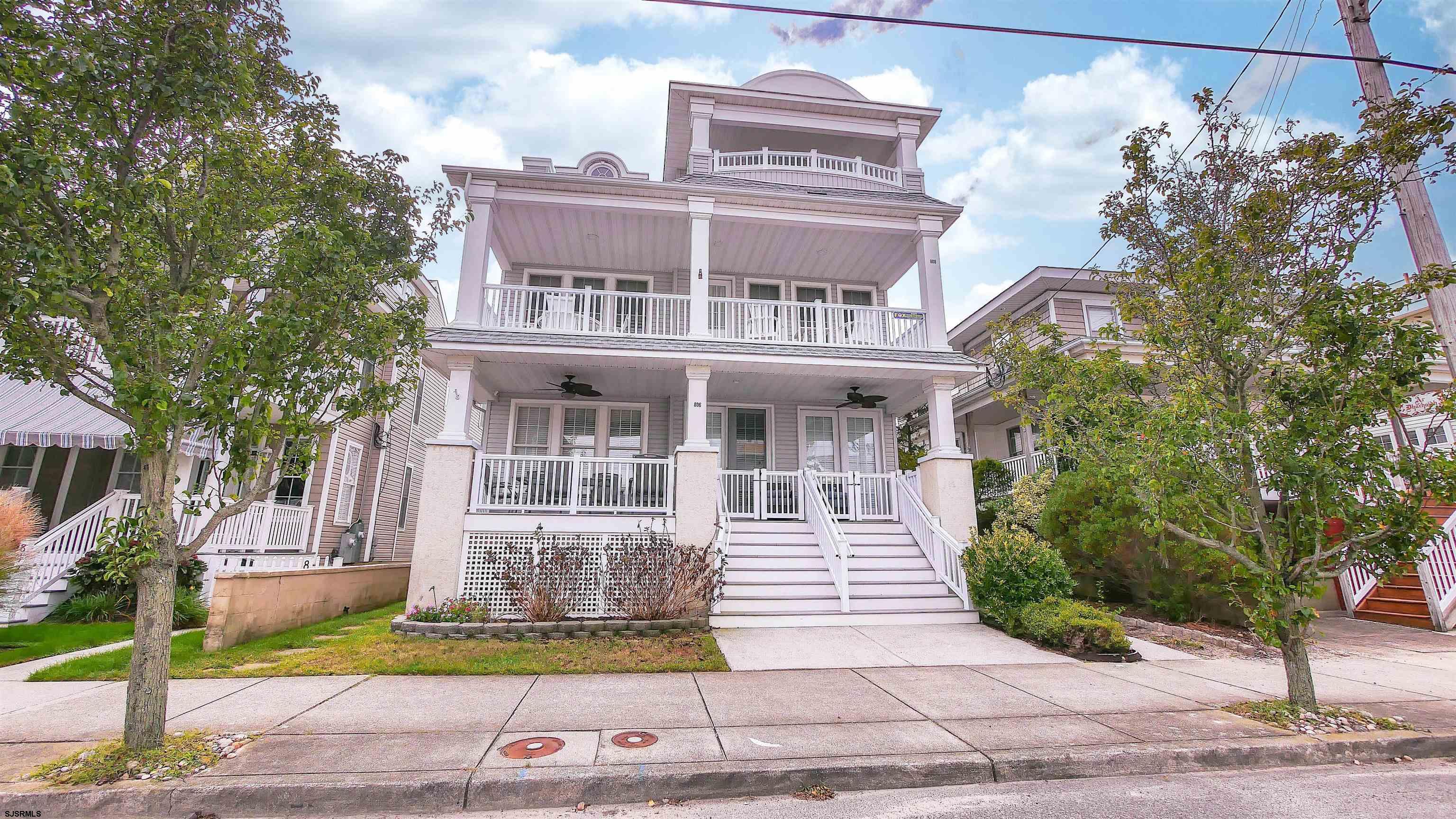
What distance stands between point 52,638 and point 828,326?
12.0m

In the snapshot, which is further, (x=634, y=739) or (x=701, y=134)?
(x=701, y=134)

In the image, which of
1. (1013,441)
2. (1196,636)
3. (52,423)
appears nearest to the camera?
(1196,636)

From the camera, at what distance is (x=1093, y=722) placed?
4.55m

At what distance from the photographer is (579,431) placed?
1309 cm

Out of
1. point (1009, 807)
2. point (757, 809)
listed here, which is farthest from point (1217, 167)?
point (757, 809)

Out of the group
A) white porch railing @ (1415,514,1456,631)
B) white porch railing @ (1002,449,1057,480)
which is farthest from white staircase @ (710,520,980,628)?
white porch railing @ (1415,514,1456,631)

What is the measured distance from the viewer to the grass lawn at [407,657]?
6.10 metres

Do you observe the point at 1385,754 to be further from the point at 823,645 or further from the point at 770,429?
the point at 770,429

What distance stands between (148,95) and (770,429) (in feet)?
35.8

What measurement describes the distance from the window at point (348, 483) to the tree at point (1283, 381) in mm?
14837

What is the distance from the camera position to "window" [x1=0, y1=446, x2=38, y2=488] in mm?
10898

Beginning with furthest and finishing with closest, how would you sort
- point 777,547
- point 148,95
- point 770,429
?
point 770,429, point 777,547, point 148,95

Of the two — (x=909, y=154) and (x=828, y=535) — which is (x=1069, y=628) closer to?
(x=828, y=535)

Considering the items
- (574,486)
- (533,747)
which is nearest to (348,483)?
(574,486)
